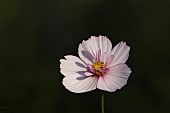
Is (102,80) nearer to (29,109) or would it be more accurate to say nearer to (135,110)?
(135,110)

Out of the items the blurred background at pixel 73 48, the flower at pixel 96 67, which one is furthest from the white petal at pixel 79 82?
the blurred background at pixel 73 48

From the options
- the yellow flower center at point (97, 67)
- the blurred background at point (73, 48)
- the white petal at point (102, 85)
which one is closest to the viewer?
the white petal at point (102, 85)

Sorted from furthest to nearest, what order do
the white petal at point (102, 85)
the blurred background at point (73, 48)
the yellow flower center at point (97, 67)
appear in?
the blurred background at point (73, 48) < the yellow flower center at point (97, 67) < the white petal at point (102, 85)

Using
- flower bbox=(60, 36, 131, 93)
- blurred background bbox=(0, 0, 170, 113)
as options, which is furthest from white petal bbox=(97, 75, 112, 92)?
blurred background bbox=(0, 0, 170, 113)

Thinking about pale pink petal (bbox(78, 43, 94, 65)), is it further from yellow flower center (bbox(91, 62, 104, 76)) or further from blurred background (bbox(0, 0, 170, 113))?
blurred background (bbox(0, 0, 170, 113))

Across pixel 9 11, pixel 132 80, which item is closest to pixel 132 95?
pixel 132 80

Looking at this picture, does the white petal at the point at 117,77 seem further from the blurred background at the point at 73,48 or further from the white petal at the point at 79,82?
the blurred background at the point at 73,48

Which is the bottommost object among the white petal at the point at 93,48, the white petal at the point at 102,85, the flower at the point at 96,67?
the white petal at the point at 102,85
